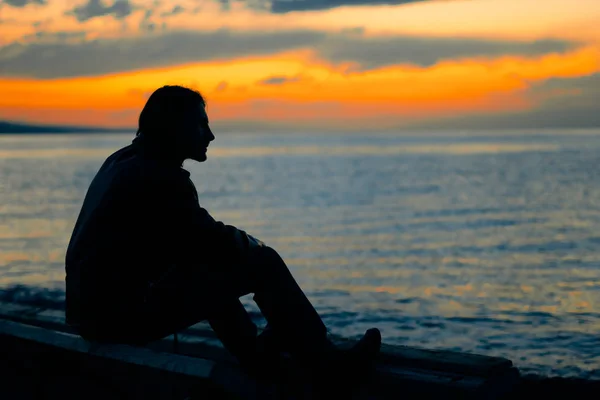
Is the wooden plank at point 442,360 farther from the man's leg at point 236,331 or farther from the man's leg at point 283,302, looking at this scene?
the man's leg at point 236,331

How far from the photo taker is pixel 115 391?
354 cm

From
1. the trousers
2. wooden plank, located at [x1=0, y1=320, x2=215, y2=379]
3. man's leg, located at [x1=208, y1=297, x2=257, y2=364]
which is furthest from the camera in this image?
man's leg, located at [x1=208, y1=297, x2=257, y2=364]

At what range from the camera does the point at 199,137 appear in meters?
3.39

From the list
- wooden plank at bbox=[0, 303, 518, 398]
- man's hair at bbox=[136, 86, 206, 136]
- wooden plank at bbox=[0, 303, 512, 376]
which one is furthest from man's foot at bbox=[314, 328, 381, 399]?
man's hair at bbox=[136, 86, 206, 136]

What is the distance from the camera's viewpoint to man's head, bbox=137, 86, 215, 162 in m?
3.30

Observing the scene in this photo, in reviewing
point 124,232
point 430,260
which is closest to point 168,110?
point 124,232

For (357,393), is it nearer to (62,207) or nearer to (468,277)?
(468,277)

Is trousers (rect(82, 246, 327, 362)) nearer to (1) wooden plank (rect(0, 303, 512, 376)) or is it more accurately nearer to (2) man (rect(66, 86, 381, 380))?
(2) man (rect(66, 86, 381, 380))

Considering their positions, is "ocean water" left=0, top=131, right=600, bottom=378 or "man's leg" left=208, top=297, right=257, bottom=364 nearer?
"man's leg" left=208, top=297, right=257, bottom=364

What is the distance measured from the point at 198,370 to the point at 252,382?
511 mm

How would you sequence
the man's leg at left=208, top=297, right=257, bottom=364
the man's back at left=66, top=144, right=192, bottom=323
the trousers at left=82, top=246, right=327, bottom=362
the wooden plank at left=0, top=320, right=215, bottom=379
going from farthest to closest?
the man's leg at left=208, top=297, right=257, bottom=364 → the trousers at left=82, top=246, right=327, bottom=362 → the man's back at left=66, top=144, right=192, bottom=323 → the wooden plank at left=0, top=320, right=215, bottom=379

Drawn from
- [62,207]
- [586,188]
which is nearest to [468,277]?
[62,207]

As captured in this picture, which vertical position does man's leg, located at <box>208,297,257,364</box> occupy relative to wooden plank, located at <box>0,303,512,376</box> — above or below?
above

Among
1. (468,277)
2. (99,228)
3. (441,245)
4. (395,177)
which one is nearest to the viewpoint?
(99,228)
